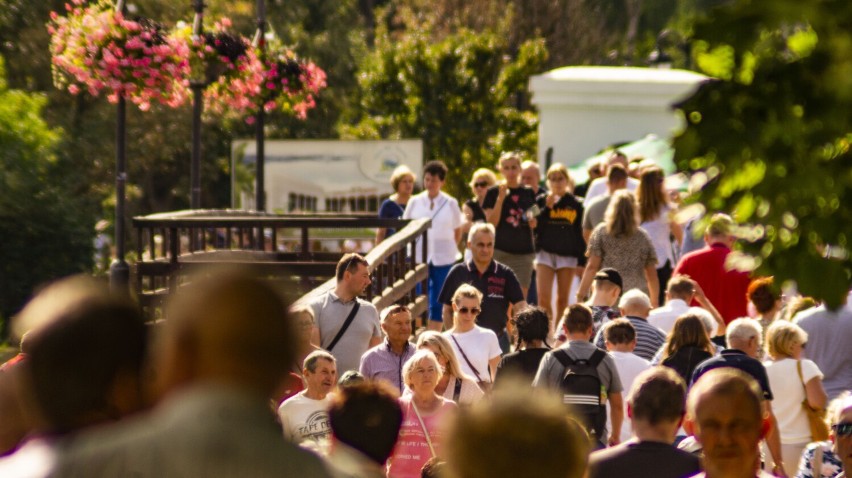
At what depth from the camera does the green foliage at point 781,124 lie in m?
2.88

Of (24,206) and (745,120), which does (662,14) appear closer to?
(24,206)

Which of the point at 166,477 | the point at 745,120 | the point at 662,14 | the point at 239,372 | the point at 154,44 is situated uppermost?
the point at 662,14

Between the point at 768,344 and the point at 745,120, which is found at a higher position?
the point at 745,120

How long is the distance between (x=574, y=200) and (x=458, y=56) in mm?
20163

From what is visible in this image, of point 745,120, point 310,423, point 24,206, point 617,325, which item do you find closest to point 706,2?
point 745,120

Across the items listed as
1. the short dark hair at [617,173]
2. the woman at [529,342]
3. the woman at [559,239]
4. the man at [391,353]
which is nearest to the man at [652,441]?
the woman at [529,342]

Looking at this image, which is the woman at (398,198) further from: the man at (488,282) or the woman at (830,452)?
the woman at (830,452)

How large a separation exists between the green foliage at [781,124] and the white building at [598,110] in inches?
819

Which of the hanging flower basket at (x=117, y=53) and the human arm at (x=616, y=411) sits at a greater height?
the hanging flower basket at (x=117, y=53)

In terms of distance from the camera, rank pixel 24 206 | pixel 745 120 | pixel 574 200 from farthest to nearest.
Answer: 1. pixel 24 206
2. pixel 574 200
3. pixel 745 120

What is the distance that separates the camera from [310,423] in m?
7.39

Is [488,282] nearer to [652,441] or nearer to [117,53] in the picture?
[117,53]

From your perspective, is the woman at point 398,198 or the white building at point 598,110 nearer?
the woman at point 398,198

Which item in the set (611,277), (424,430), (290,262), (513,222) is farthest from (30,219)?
(424,430)
